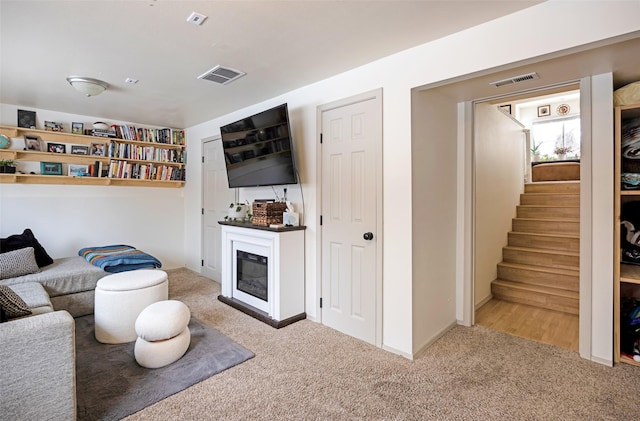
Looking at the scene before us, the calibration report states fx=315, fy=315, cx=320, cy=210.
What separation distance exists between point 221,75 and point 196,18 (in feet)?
3.11

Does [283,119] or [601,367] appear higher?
[283,119]

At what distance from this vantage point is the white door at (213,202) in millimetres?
4500

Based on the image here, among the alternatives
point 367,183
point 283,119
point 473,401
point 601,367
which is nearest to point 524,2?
point 367,183

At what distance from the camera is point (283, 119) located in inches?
115

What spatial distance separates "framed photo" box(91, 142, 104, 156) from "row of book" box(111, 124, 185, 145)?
A: 26 centimetres

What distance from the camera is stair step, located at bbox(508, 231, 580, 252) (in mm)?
3884

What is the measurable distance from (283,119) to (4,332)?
2326 mm

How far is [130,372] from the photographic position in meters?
2.17

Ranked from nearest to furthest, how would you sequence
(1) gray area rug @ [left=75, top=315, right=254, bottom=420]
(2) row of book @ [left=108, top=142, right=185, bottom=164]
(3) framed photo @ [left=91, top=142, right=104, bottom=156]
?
(1) gray area rug @ [left=75, top=315, right=254, bottom=420]
(3) framed photo @ [left=91, top=142, right=104, bottom=156]
(2) row of book @ [left=108, top=142, right=185, bottom=164]

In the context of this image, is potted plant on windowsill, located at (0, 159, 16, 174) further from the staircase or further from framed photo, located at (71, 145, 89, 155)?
the staircase

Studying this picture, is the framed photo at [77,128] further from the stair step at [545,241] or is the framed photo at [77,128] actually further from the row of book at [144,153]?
the stair step at [545,241]

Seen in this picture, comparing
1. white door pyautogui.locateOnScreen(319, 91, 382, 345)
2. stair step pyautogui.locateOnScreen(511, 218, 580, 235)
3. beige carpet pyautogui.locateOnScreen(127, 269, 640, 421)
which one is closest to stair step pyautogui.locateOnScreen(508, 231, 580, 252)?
stair step pyautogui.locateOnScreen(511, 218, 580, 235)

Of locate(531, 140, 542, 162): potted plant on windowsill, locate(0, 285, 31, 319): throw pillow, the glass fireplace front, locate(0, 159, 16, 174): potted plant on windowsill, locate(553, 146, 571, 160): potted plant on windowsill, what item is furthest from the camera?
locate(531, 140, 542, 162): potted plant on windowsill

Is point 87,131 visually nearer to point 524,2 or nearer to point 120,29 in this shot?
point 120,29
